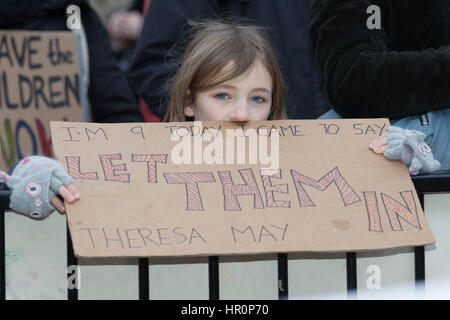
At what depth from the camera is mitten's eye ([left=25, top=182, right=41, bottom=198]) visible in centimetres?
195

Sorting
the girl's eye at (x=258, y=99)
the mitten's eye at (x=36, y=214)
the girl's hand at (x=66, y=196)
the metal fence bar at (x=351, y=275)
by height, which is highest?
the girl's eye at (x=258, y=99)

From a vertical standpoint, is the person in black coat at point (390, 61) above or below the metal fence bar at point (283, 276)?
above

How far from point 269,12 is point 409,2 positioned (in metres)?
0.76

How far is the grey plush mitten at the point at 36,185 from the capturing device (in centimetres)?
195

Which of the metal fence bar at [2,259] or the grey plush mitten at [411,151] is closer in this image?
the metal fence bar at [2,259]

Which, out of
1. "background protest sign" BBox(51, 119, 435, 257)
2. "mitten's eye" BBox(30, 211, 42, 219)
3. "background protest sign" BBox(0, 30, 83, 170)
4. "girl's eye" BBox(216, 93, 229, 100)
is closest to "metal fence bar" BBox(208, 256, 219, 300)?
"background protest sign" BBox(51, 119, 435, 257)

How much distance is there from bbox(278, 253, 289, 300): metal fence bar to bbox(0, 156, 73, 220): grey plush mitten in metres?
0.59

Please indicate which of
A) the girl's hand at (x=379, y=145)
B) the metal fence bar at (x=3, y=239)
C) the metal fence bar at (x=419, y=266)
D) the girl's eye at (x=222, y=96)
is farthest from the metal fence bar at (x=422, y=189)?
the metal fence bar at (x=3, y=239)

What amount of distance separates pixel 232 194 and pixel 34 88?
1.75m

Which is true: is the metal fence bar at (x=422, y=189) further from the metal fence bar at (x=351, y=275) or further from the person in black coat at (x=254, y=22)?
the person in black coat at (x=254, y=22)

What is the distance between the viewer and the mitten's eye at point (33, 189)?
6.40ft

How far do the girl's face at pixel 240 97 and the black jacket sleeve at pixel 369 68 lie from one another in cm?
25

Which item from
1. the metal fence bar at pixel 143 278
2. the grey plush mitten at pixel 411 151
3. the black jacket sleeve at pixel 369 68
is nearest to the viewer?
the metal fence bar at pixel 143 278

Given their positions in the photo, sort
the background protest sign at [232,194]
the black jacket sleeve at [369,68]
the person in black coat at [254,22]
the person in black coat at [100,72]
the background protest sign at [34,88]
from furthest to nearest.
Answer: the person in black coat at [100,72]
the background protest sign at [34,88]
the person in black coat at [254,22]
the black jacket sleeve at [369,68]
the background protest sign at [232,194]
